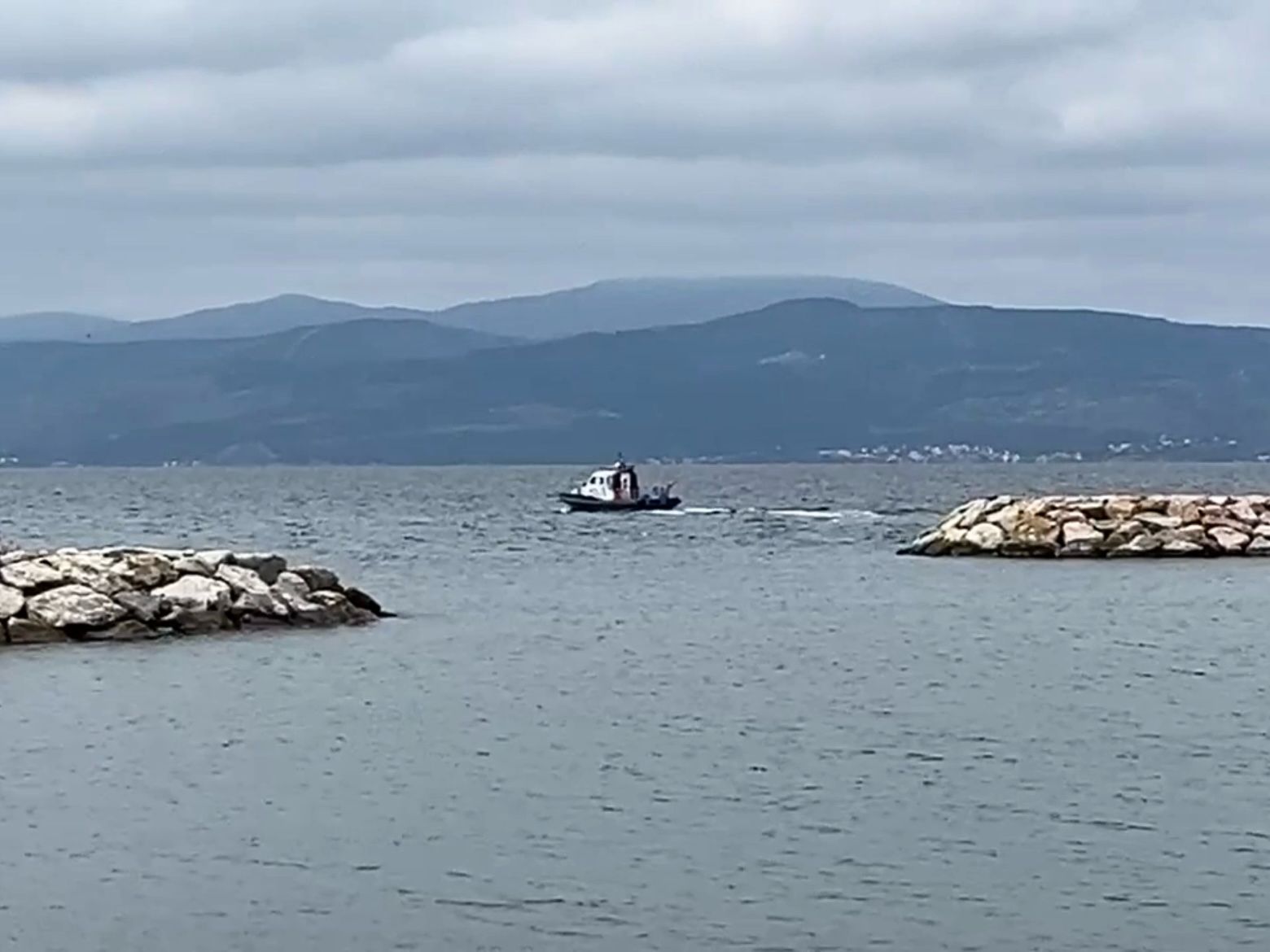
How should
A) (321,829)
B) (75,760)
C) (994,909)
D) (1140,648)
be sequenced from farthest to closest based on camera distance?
(1140,648) < (75,760) < (321,829) < (994,909)

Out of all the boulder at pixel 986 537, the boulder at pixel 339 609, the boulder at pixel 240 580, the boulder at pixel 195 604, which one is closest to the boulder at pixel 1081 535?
the boulder at pixel 986 537

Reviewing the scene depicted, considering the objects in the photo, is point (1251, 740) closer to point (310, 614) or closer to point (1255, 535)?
point (310, 614)

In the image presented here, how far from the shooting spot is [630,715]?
101ft

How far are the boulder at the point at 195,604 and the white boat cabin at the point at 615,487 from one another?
61497 mm

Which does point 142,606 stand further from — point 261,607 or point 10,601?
point 261,607

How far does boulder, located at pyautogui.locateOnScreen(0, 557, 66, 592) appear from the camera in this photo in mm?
39844

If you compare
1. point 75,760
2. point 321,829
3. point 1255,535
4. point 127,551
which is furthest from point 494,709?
point 1255,535

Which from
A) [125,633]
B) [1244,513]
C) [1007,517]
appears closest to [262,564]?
[125,633]

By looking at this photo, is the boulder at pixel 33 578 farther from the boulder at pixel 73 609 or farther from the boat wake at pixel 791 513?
the boat wake at pixel 791 513

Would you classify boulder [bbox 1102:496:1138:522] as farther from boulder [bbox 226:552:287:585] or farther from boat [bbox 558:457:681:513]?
boat [bbox 558:457:681:513]

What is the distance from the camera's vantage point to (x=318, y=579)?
144 feet

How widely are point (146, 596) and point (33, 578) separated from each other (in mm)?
1779

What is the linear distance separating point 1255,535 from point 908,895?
4646 cm

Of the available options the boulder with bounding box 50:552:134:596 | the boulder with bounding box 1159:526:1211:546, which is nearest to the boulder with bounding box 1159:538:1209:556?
the boulder with bounding box 1159:526:1211:546
